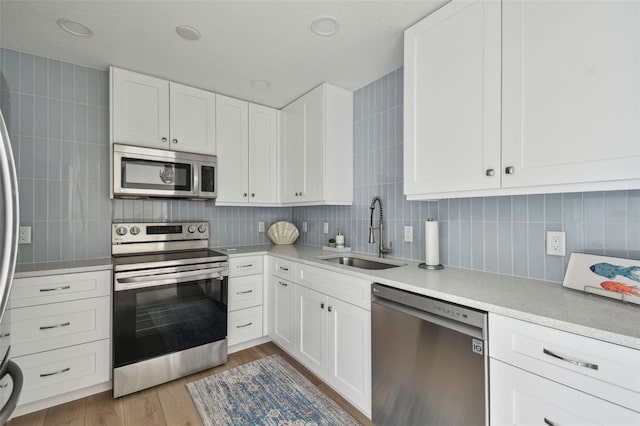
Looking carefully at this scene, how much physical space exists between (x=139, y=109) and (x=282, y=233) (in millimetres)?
1765

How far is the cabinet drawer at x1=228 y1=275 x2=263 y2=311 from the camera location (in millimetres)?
2508

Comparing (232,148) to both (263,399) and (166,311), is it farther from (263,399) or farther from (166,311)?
(263,399)

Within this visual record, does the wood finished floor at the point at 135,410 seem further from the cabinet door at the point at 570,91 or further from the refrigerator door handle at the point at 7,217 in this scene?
the cabinet door at the point at 570,91

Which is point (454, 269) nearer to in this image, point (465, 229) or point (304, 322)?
point (465, 229)

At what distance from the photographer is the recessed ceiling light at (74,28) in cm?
173

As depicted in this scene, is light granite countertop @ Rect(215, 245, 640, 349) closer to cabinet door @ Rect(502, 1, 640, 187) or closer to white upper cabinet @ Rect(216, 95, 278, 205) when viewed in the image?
cabinet door @ Rect(502, 1, 640, 187)

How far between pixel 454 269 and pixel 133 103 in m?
2.69

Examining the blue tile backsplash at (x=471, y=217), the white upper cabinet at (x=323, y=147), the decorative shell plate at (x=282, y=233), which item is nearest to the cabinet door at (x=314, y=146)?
the white upper cabinet at (x=323, y=147)

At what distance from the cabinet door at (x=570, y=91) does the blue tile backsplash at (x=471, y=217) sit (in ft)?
1.14

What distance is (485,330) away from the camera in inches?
44.5

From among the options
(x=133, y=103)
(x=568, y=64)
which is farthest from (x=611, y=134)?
(x=133, y=103)

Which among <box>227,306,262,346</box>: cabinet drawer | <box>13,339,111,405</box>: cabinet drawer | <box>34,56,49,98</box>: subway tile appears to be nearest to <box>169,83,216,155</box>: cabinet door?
<box>34,56,49,98</box>: subway tile

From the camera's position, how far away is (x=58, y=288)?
71.9 inches

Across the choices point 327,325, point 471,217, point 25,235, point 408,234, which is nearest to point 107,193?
point 25,235
